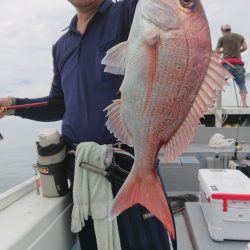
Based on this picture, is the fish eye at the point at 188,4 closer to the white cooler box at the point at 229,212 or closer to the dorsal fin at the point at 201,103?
the dorsal fin at the point at 201,103

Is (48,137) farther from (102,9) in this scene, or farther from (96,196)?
(102,9)

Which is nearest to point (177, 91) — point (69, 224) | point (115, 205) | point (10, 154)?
point (115, 205)

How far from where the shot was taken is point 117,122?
134 centimetres

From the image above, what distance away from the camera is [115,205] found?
1.41 metres

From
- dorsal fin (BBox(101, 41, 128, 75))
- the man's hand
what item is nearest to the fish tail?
dorsal fin (BBox(101, 41, 128, 75))

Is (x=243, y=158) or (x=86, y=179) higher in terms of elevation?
(x=86, y=179)

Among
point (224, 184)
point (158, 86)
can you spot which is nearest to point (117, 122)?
point (158, 86)

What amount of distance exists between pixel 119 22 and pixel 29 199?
129 cm

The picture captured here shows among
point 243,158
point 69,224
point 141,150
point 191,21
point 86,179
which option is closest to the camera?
point 191,21

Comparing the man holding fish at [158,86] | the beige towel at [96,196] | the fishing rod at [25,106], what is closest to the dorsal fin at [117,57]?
the man holding fish at [158,86]

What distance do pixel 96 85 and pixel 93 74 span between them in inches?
2.6

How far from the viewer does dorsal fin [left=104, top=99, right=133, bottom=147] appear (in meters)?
1.33

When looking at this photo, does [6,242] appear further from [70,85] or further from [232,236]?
[232,236]

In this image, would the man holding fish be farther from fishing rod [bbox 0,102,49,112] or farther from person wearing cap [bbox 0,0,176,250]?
fishing rod [bbox 0,102,49,112]
